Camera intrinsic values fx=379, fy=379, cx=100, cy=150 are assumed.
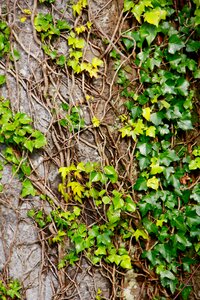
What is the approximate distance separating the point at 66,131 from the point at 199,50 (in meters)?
1.13

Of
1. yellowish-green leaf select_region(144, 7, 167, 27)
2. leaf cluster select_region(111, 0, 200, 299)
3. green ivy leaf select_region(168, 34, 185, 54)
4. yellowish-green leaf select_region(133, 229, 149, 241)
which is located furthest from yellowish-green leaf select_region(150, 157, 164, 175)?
yellowish-green leaf select_region(144, 7, 167, 27)

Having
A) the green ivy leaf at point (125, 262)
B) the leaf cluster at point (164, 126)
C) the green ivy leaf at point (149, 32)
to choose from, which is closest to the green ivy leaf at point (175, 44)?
the leaf cluster at point (164, 126)

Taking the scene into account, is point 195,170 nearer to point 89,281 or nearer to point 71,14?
point 89,281

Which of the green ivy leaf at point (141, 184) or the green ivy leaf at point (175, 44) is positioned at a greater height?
the green ivy leaf at point (175, 44)

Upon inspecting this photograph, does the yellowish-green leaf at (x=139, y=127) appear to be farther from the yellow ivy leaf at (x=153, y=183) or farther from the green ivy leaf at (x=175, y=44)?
the green ivy leaf at (x=175, y=44)

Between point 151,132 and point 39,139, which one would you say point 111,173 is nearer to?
point 151,132

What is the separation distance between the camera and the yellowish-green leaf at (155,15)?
2588 millimetres

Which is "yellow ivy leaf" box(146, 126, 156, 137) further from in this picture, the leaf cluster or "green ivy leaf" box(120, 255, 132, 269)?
"green ivy leaf" box(120, 255, 132, 269)

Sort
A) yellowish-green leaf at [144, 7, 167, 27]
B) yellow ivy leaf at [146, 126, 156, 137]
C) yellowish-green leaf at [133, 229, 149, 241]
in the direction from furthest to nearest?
1. yellowish-green leaf at [133, 229, 149, 241]
2. yellow ivy leaf at [146, 126, 156, 137]
3. yellowish-green leaf at [144, 7, 167, 27]

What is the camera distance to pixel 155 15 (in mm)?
2594

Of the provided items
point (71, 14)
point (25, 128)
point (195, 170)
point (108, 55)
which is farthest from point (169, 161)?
point (71, 14)

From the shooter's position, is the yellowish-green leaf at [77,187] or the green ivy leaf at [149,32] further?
the yellowish-green leaf at [77,187]

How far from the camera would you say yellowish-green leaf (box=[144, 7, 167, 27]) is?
2588 mm

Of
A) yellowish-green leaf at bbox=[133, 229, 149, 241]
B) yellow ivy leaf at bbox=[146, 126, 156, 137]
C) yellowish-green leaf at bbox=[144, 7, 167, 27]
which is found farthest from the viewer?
yellowish-green leaf at bbox=[133, 229, 149, 241]
